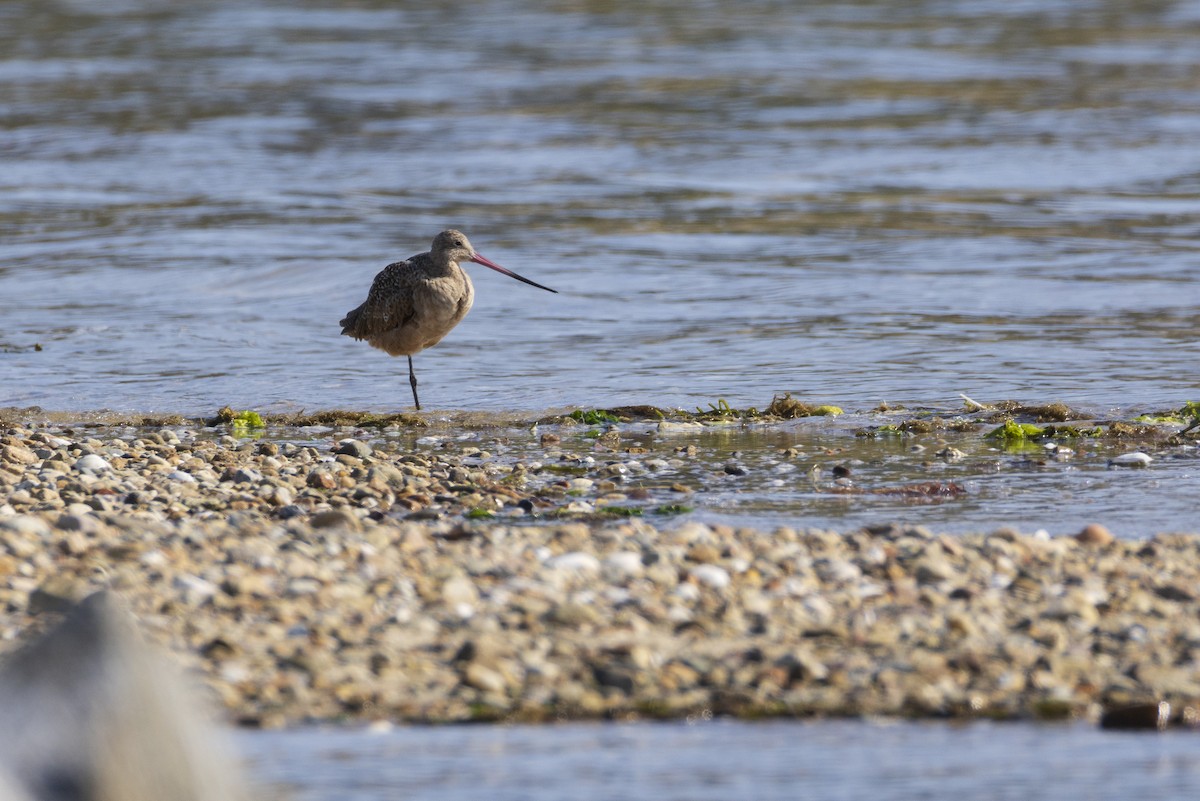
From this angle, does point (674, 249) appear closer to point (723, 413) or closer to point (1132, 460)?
point (723, 413)

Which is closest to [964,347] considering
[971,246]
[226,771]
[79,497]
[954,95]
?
[971,246]

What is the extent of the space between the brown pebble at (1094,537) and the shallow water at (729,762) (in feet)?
5.51

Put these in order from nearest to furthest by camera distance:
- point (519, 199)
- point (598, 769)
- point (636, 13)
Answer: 1. point (598, 769)
2. point (519, 199)
3. point (636, 13)

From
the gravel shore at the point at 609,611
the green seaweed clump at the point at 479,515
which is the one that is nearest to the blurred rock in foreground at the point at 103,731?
the gravel shore at the point at 609,611

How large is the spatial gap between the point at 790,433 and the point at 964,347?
2991 millimetres

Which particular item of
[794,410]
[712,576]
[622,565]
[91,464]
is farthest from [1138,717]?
[794,410]

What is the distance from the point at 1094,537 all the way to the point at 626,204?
13.2 meters

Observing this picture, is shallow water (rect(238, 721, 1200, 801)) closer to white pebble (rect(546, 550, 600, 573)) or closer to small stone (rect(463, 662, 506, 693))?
small stone (rect(463, 662, 506, 693))

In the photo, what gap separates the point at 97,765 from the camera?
3301mm

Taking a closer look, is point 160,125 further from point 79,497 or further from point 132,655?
point 132,655

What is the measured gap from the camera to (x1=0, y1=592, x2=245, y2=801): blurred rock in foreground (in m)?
3.29

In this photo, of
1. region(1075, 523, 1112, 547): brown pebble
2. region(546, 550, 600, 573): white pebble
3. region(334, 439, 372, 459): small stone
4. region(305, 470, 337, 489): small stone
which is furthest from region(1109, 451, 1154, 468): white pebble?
region(305, 470, 337, 489): small stone

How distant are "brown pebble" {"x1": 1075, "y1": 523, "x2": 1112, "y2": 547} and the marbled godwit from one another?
5.24 metres

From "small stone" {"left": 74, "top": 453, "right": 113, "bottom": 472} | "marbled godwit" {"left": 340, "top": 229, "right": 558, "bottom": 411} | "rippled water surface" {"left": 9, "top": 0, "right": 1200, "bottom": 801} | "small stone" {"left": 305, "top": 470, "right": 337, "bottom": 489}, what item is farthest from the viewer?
"marbled godwit" {"left": 340, "top": 229, "right": 558, "bottom": 411}
